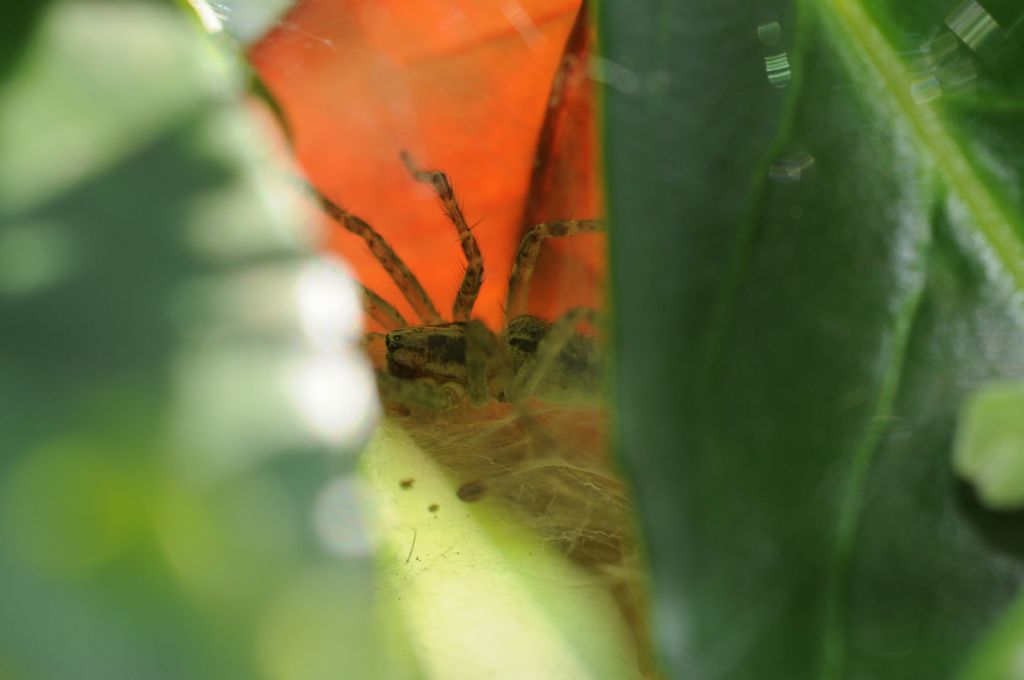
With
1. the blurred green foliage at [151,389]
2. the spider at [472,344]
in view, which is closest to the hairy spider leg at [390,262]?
the spider at [472,344]

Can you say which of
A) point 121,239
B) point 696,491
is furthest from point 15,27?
Answer: point 696,491

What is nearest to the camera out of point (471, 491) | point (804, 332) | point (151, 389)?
point (804, 332)

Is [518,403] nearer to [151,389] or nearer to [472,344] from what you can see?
[472,344]

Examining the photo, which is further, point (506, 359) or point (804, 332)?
point (506, 359)

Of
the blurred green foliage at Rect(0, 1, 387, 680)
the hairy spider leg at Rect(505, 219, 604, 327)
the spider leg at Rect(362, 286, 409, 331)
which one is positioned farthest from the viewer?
the blurred green foliage at Rect(0, 1, 387, 680)

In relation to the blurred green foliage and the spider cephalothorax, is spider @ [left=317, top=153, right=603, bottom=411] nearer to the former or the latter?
the spider cephalothorax

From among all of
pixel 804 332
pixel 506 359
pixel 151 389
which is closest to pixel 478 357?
pixel 506 359

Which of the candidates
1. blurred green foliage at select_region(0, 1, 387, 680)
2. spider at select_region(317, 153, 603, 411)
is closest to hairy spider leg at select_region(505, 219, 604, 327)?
spider at select_region(317, 153, 603, 411)

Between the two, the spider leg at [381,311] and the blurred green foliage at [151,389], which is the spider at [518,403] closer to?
the spider leg at [381,311]
